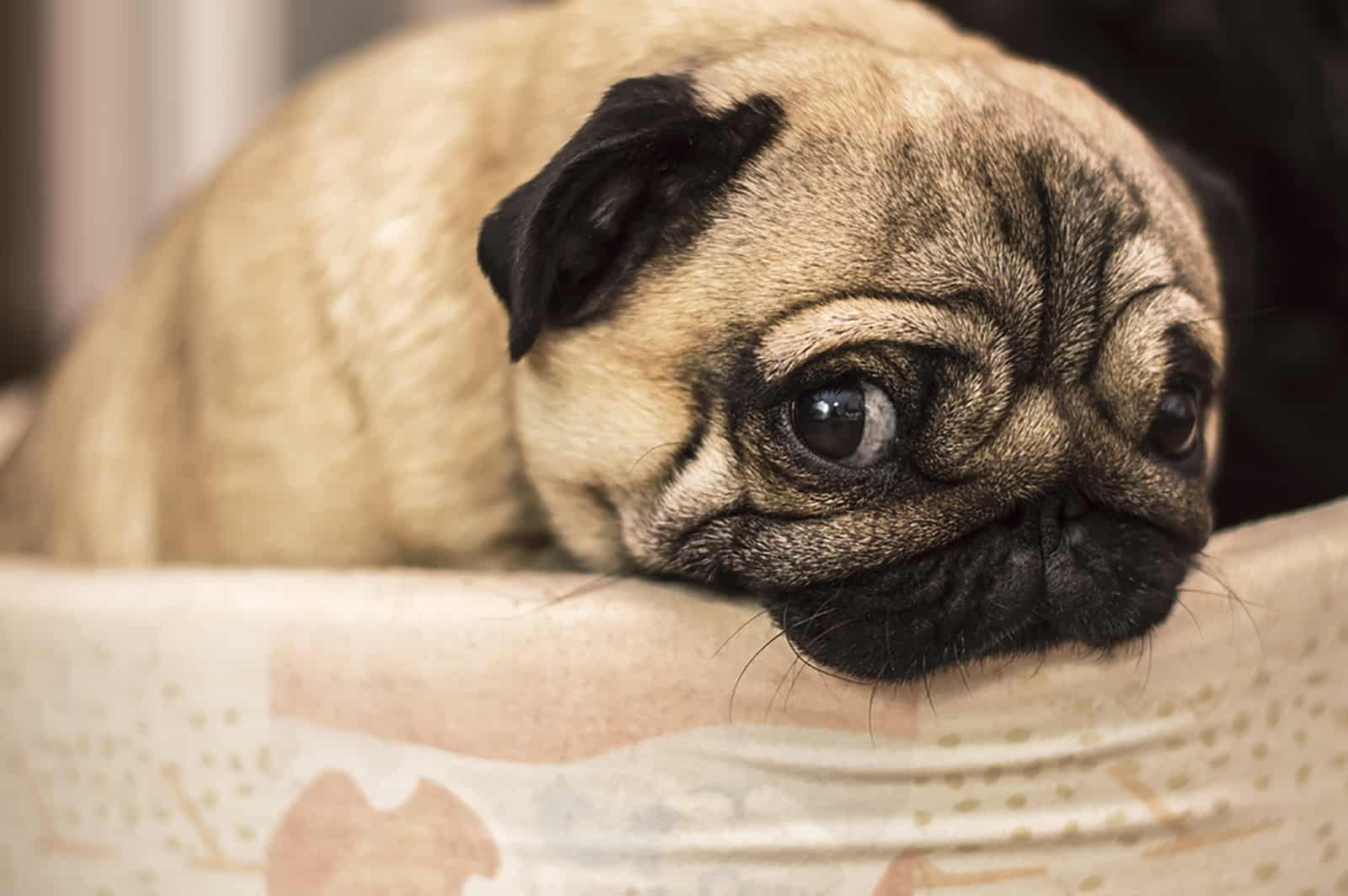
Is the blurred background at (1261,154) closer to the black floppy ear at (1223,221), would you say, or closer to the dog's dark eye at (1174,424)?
the black floppy ear at (1223,221)

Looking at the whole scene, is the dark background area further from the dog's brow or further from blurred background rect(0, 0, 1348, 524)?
the dog's brow

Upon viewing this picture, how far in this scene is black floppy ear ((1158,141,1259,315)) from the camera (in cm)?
190

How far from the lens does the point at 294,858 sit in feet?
4.88

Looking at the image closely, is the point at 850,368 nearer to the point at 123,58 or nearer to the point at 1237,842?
the point at 1237,842

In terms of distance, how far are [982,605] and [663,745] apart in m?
0.39

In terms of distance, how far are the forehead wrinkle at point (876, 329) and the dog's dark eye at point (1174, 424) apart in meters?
0.29

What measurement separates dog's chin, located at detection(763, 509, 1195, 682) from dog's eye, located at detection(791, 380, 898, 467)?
140mm

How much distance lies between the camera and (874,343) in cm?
136

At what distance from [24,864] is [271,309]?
849 mm

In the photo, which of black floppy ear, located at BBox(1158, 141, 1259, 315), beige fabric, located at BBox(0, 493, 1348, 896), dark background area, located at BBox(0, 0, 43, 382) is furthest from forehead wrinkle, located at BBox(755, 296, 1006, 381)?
dark background area, located at BBox(0, 0, 43, 382)

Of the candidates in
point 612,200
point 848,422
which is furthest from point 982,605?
point 612,200

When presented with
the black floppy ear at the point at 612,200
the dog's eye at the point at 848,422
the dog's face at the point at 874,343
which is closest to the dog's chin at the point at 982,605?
the dog's face at the point at 874,343

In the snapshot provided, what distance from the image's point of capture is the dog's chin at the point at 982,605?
4.47 ft

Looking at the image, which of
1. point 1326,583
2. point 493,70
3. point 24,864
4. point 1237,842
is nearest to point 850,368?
point 1326,583
